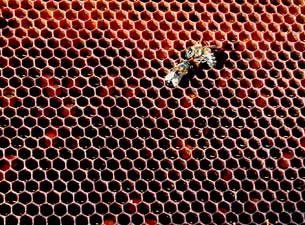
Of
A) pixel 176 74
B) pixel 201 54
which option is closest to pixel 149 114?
pixel 176 74

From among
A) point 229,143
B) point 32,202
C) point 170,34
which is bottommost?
point 32,202

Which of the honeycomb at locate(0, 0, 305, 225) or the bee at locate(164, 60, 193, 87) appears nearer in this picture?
the honeycomb at locate(0, 0, 305, 225)

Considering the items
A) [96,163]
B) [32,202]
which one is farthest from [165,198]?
[32,202]

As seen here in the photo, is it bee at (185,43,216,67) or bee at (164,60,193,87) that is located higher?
bee at (185,43,216,67)

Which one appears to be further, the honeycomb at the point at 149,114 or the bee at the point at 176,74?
the bee at the point at 176,74

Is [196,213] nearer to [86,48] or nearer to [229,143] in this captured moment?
[229,143]
